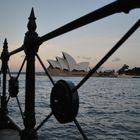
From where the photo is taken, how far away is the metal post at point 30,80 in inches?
96.7

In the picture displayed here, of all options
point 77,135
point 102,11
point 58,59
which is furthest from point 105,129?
point 58,59

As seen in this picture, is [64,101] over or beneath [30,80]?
beneath

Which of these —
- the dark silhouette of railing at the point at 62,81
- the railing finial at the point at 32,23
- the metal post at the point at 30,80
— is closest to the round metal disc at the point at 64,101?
the dark silhouette of railing at the point at 62,81

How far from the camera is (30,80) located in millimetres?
2455

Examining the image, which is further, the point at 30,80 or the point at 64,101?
the point at 30,80

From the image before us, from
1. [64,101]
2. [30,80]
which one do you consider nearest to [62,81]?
[64,101]

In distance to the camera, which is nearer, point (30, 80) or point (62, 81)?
point (62, 81)

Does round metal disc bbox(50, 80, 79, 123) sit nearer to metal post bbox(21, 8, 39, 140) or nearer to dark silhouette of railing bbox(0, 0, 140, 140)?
dark silhouette of railing bbox(0, 0, 140, 140)

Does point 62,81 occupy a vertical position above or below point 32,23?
below

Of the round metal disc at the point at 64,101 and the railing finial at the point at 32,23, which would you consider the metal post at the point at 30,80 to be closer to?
the railing finial at the point at 32,23

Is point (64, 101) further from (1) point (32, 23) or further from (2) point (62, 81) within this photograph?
(1) point (32, 23)

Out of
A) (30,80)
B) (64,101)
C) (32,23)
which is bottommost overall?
(64,101)

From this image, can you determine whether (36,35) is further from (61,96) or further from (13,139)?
(13,139)

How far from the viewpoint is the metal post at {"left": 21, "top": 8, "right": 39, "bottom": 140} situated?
2455mm
